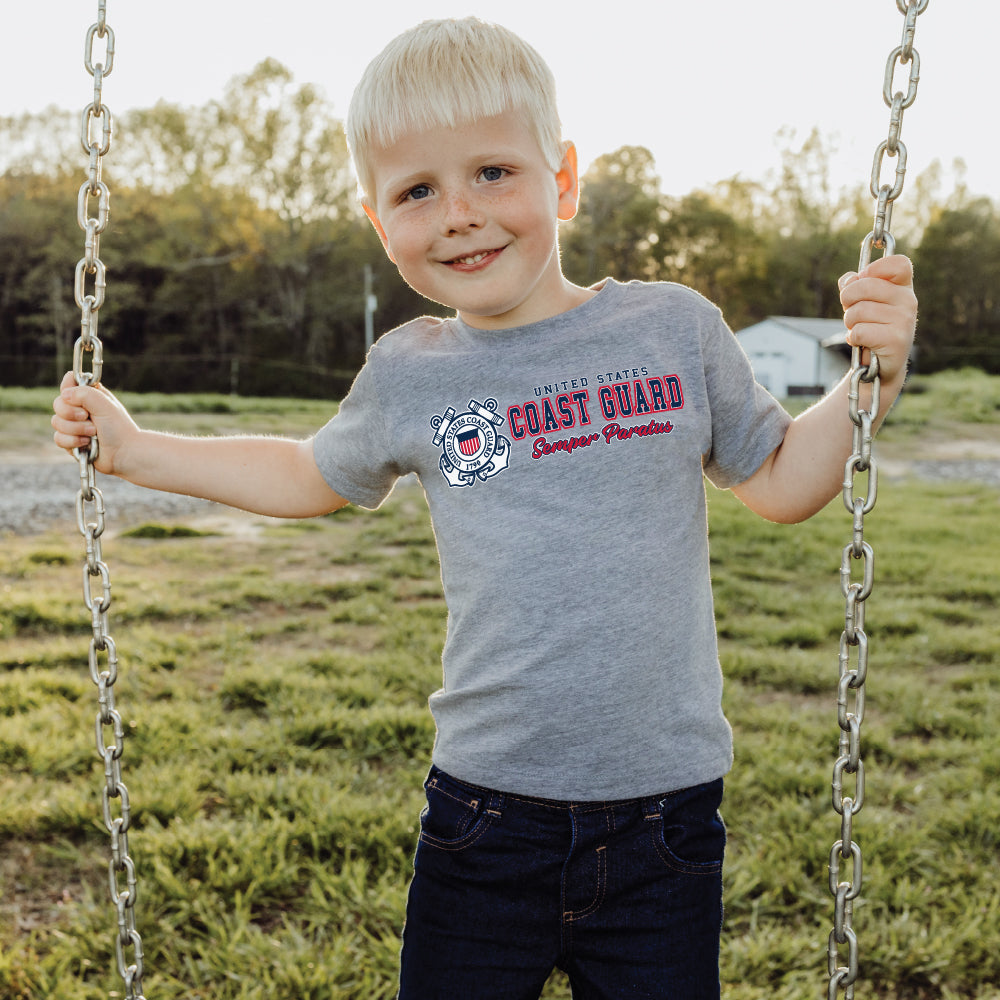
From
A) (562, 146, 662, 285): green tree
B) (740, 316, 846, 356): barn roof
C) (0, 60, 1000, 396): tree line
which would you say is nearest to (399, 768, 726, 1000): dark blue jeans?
(0, 60, 1000, 396): tree line

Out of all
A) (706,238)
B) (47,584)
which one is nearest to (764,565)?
(47,584)

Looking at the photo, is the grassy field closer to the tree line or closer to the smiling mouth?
the smiling mouth

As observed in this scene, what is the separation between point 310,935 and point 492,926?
1.21 m

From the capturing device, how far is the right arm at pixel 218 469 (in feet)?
6.18

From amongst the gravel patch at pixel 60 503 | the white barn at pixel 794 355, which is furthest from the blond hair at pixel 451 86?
the white barn at pixel 794 355

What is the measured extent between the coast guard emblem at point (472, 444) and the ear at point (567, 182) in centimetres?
37

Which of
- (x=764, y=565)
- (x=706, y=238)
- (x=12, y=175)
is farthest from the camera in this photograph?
(x=706, y=238)

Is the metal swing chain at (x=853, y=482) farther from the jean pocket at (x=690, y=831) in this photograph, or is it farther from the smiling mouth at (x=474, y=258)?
the smiling mouth at (x=474, y=258)

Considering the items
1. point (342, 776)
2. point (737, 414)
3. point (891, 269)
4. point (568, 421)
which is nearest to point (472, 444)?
point (568, 421)

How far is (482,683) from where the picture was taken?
5.25 feet

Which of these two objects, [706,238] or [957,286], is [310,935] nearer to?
[706,238]

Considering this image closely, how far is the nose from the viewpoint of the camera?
1571mm

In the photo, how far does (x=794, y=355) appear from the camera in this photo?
3691cm

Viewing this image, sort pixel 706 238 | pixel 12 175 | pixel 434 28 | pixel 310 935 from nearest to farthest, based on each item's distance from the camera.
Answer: pixel 434 28
pixel 310 935
pixel 12 175
pixel 706 238
